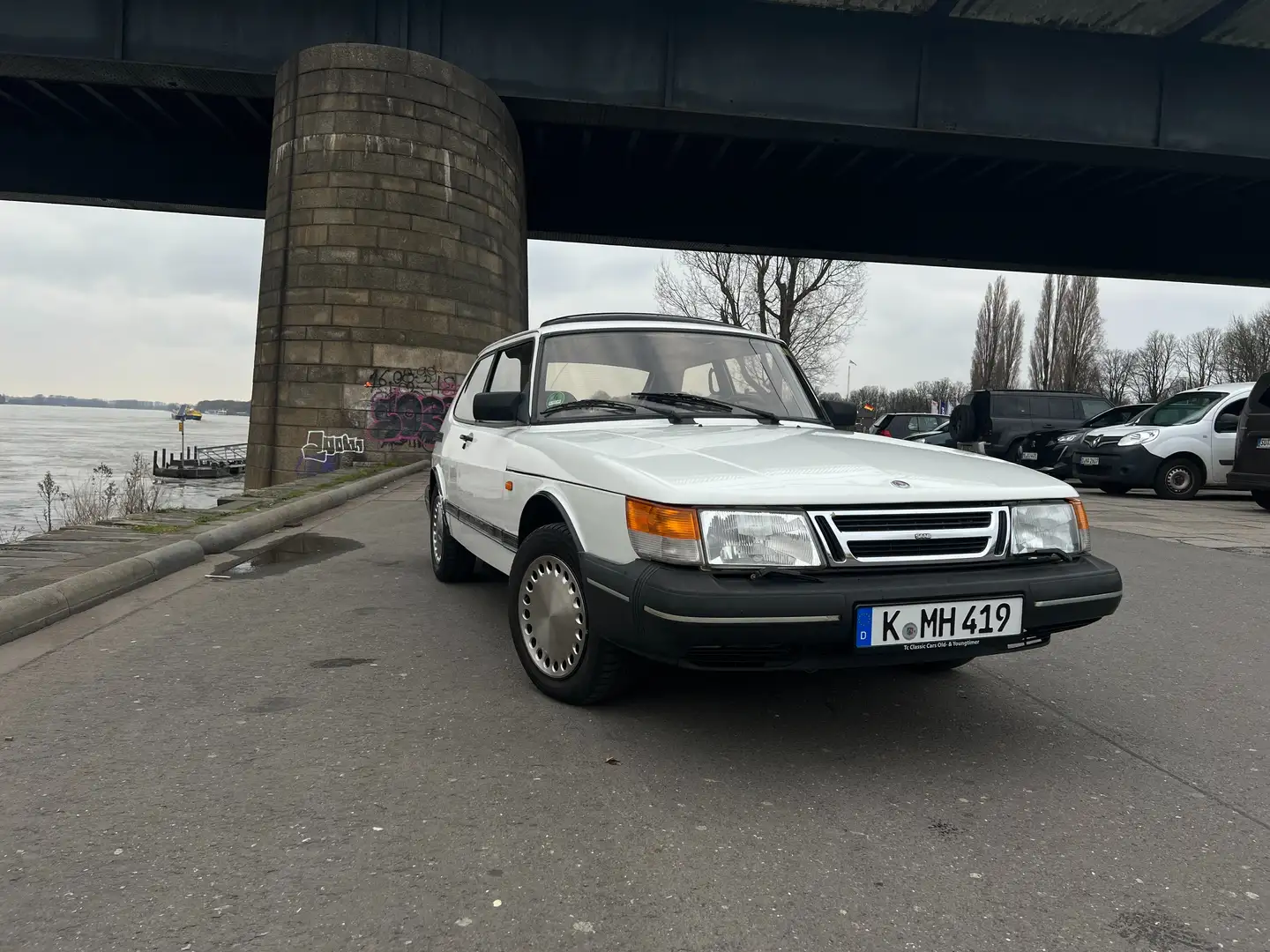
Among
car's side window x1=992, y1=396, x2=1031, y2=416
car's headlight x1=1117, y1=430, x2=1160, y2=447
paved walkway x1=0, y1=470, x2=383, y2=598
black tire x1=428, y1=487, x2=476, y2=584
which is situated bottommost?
paved walkway x1=0, y1=470, x2=383, y2=598

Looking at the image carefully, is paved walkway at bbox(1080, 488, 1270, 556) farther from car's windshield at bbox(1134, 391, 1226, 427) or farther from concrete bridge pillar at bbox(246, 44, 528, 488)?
concrete bridge pillar at bbox(246, 44, 528, 488)

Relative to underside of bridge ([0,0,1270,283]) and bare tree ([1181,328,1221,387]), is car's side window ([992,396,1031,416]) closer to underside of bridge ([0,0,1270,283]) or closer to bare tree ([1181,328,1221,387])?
underside of bridge ([0,0,1270,283])

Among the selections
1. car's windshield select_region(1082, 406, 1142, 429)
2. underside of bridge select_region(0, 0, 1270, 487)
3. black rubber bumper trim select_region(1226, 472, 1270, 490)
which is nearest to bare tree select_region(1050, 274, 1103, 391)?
underside of bridge select_region(0, 0, 1270, 487)

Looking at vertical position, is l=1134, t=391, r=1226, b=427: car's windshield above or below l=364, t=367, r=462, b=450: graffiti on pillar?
above

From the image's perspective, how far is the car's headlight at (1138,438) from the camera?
13.5 metres

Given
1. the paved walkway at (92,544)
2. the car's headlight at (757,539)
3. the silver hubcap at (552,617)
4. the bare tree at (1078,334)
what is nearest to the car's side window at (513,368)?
the silver hubcap at (552,617)

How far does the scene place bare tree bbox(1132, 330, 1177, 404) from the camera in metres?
75.6

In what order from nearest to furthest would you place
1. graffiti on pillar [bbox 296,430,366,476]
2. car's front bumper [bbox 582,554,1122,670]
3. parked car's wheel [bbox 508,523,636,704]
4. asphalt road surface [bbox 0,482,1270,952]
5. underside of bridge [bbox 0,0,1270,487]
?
asphalt road surface [bbox 0,482,1270,952] → car's front bumper [bbox 582,554,1122,670] → parked car's wheel [bbox 508,523,636,704] → underside of bridge [bbox 0,0,1270,487] → graffiti on pillar [bbox 296,430,366,476]

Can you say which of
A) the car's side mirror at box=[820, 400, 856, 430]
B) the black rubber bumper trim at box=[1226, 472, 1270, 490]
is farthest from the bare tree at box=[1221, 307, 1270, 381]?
the car's side mirror at box=[820, 400, 856, 430]

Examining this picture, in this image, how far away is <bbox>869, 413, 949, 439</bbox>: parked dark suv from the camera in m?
24.2

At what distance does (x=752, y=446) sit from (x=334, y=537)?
17.8 feet

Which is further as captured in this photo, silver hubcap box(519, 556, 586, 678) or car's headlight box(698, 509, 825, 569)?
silver hubcap box(519, 556, 586, 678)

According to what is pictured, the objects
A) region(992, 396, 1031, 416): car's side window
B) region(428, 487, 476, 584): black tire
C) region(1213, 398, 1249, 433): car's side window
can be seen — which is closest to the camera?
region(428, 487, 476, 584): black tire

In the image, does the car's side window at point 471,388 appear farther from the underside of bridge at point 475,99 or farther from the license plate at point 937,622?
the underside of bridge at point 475,99
